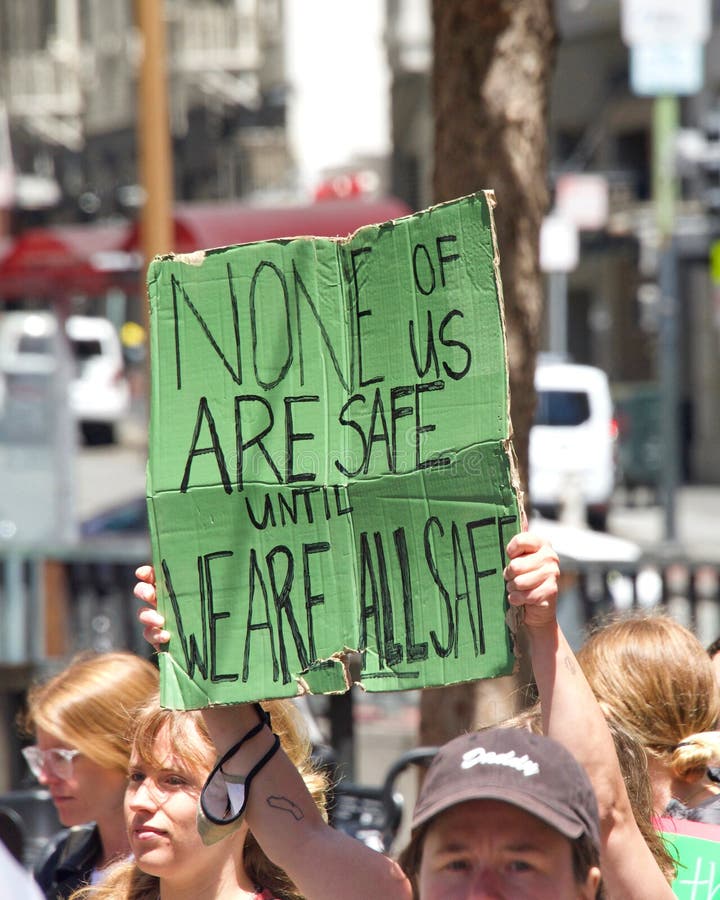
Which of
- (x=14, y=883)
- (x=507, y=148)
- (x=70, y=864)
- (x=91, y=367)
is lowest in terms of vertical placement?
(x=70, y=864)

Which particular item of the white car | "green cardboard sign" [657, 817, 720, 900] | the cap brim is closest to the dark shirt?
"green cardboard sign" [657, 817, 720, 900]

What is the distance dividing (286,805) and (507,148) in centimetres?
245

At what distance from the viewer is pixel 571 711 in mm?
2172

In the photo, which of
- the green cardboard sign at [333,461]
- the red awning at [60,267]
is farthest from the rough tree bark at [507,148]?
the red awning at [60,267]

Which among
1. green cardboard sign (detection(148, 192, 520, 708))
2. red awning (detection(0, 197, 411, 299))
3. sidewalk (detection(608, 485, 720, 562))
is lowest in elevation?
sidewalk (detection(608, 485, 720, 562))

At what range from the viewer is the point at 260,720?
7.93 feet

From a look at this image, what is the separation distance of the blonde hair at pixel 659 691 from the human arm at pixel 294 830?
1.79 feet

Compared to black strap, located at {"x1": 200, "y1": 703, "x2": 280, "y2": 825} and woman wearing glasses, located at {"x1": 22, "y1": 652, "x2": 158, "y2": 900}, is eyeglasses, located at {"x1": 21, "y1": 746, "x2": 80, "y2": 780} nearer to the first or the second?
woman wearing glasses, located at {"x1": 22, "y1": 652, "x2": 158, "y2": 900}

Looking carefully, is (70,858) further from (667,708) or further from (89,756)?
(667,708)

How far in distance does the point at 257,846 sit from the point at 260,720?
36cm

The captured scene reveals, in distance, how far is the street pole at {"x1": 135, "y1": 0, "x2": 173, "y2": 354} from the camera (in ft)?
30.7

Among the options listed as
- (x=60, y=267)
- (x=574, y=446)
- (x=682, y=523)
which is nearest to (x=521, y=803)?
(x=60, y=267)

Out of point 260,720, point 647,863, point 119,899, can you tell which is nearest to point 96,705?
point 119,899

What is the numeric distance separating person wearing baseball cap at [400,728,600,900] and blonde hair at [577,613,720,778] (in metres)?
0.74
